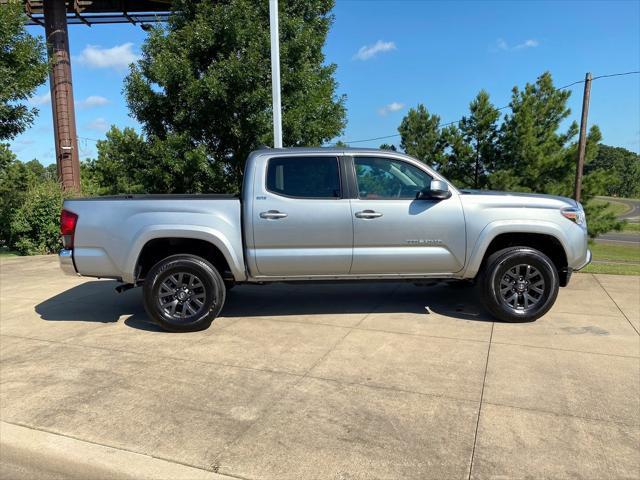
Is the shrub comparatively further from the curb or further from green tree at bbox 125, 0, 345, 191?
the curb

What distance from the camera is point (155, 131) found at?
1103cm

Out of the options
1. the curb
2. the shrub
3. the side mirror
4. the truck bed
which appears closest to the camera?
the curb

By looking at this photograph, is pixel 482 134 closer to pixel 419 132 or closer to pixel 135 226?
pixel 419 132

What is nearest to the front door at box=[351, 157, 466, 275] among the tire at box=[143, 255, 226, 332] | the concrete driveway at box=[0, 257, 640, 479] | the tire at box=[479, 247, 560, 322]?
the tire at box=[479, 247, 560, 322]

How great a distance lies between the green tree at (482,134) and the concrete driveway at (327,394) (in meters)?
10.8

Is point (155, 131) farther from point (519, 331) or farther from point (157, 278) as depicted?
Result: point (519, 331)

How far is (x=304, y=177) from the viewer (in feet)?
17.4

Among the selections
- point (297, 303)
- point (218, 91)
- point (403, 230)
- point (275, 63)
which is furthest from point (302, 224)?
point (218, 91)

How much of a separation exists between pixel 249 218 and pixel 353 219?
1.10 metres

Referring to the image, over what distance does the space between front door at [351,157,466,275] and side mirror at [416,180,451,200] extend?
0.18ft

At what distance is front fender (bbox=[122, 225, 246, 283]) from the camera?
509 centimetres

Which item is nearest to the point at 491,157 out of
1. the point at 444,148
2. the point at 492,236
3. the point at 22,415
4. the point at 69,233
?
the point at 444,148

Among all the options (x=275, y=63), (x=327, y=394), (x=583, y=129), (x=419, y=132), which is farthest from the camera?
(x=419, y=132)

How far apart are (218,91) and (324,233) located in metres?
5.67
